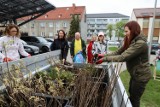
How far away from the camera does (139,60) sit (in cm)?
255

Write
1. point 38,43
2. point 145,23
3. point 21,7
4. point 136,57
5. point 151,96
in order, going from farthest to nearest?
1. point 145,23
2. point 21,7
3. point 38,43
4. point 151,96
5. point 136,57

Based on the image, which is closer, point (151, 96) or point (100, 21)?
point (151, 96)

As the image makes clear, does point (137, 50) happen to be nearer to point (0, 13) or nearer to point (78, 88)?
point (78, 88)

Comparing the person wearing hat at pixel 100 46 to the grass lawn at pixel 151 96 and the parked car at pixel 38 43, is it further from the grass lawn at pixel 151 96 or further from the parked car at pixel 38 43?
the parked car at pixel 38 43

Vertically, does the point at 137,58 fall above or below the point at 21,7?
below

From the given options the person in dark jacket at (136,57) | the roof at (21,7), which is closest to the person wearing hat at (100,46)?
the person in dark jacket at (136,57)

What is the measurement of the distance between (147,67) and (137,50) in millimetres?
375

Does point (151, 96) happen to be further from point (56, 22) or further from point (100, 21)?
point (100, 21)

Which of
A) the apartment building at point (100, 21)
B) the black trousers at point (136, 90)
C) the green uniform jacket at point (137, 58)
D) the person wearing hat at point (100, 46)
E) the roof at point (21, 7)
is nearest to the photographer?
the green uniform jacket at point (137, 58)

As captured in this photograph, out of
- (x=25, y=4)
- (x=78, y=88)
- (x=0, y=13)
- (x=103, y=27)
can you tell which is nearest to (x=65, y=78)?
(x=78, y=88)

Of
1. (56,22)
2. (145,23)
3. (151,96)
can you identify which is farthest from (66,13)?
(151,96)

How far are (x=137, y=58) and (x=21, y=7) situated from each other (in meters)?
14.5

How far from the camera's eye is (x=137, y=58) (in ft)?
8.36

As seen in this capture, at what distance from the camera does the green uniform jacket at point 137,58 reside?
2.39 metres
